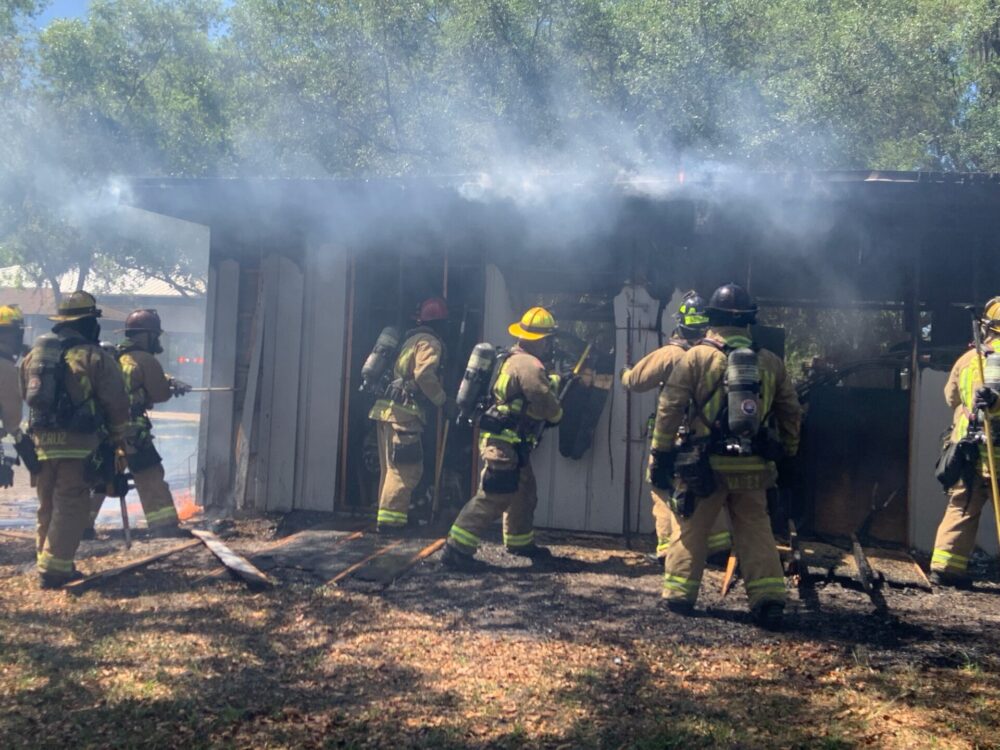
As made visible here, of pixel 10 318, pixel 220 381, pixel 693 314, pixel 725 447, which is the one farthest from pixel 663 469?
pixel 10 318

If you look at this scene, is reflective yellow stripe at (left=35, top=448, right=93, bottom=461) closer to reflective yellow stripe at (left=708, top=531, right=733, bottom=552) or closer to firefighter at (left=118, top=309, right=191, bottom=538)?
firefighter at (left=118, top=309, right=191, bottom=538)

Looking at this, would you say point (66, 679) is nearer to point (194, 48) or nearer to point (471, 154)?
point (471, 154)

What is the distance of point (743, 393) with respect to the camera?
471 cm

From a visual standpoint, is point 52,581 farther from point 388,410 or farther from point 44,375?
point 388,410

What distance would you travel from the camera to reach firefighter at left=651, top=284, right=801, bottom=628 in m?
4.75

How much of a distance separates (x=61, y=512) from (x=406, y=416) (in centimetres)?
254

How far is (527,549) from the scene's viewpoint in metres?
6.32

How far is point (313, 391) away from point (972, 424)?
518cm

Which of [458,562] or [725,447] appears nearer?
[725,447]

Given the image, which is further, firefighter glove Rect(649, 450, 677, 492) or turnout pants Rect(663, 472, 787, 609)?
firefighter glove Rect(649, 450, 677, 492)

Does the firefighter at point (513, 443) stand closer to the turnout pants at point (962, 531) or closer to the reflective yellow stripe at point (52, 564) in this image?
the reflective yellow stripe at point (52, 564)

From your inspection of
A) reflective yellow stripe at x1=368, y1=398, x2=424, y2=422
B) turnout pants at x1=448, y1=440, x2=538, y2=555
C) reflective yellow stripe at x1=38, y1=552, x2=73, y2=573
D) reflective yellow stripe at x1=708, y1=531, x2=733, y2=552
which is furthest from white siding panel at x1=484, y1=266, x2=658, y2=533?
reflective yellow stripe at x1=38, y1=552, x2=73, y2=573

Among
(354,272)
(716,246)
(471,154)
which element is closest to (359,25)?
(471,154)

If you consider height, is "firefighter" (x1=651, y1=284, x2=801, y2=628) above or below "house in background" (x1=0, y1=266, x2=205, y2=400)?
below
